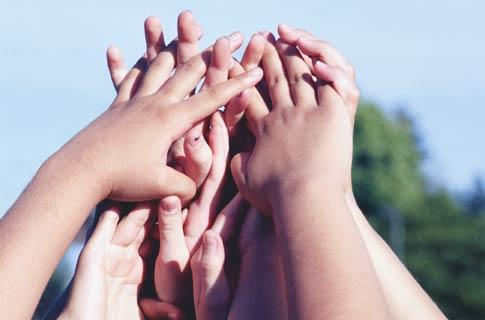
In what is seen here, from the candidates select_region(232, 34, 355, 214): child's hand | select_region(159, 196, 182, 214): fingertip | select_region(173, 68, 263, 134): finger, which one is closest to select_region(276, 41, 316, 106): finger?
select_region(232, 34, 355, 214): child's hand

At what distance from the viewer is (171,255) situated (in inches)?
130

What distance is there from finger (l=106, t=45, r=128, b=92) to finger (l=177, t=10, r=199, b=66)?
20 centimetres

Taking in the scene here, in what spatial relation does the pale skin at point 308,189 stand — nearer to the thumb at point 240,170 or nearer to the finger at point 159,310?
the thumb at point 240,170

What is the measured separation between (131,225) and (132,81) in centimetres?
48

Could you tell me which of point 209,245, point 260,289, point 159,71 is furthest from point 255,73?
point 260,289

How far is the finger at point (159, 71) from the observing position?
3.43 meters

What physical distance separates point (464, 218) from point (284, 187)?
153 ft

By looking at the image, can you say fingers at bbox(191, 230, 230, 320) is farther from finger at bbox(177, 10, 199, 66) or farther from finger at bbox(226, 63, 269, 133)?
finger at bbox(177, 10, 199, 66)

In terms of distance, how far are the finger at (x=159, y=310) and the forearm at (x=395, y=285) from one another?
557 mm

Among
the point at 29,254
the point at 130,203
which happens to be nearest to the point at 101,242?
the point at 130,203

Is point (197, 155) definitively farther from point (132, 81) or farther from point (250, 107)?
point (132, 81)

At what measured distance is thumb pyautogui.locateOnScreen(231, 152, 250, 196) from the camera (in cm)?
330

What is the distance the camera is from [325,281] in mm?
2662

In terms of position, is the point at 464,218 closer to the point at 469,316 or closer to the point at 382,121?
the point at 469,316
